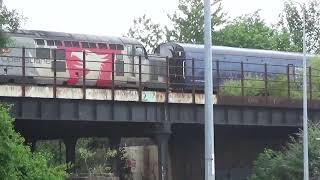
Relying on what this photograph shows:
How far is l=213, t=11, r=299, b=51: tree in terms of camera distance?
75250 millimetres

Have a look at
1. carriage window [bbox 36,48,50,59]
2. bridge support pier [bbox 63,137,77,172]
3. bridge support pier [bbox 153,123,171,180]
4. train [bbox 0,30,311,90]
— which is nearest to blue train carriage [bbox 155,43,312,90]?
train [bbox 0,30,311,90]

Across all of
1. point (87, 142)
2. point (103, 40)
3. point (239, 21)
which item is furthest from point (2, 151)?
point (239, 21)

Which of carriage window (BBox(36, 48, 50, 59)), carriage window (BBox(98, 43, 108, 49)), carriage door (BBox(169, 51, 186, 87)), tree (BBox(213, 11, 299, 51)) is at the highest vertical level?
tree (BBox(213, 11, 299, 51))

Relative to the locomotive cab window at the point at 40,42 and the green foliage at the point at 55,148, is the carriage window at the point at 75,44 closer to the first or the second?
the locomotive cab window at the point at 40,42

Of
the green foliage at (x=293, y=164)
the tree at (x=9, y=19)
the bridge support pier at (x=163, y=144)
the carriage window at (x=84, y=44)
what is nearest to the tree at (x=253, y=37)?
the carriage window at (x=84, y=44)

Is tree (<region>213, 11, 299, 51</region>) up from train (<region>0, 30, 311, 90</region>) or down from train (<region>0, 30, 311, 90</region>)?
up

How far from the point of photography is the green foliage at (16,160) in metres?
18.7

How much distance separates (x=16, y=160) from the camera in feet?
63.7

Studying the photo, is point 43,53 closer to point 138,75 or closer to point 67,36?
point 67,36

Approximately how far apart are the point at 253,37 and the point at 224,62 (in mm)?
35695

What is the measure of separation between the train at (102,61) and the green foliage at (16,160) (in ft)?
35.0

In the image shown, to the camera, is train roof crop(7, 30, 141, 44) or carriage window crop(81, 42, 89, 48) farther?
A: carriage window crop(81, 42, 89, 48)

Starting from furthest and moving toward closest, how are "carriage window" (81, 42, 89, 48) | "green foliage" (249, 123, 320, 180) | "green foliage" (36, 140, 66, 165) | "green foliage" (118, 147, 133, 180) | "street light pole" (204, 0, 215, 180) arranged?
"green foliage" (36, 140, 66, 165) → "green foliage" (118, 147, 133, 180) → "carriage window" (81, 42, 89, 48) → "green foliage" (249, 123, 320, 180) → "street light pole" (204, 0, 215, 180)

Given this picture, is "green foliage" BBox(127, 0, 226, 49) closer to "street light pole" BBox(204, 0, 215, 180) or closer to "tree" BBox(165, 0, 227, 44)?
"tree" BBox(165, 0, 227, 44)
